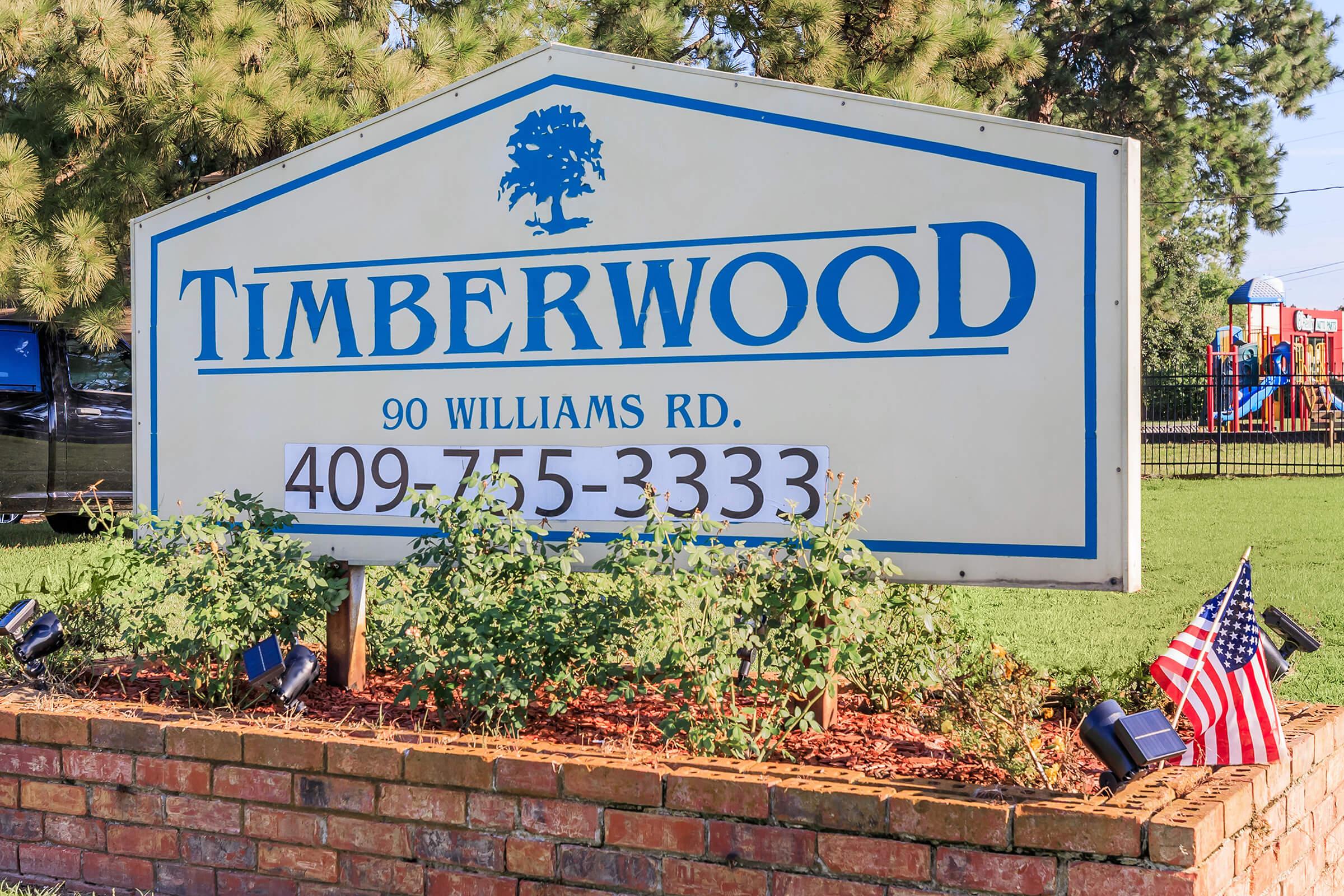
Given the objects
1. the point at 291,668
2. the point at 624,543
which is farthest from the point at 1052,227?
the point at 291,668

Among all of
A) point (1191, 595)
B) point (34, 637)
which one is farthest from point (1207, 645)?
point (1191, 595)

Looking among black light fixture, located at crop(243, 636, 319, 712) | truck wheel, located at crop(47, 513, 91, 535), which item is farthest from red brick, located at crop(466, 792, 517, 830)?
truck wheel, located at crop(47, 513, 91, 535)

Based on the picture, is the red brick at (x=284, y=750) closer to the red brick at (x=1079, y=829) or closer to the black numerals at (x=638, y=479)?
the black numerals at (x=638, y=479)

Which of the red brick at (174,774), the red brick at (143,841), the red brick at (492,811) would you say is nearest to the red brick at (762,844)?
the red brick at (492,811)

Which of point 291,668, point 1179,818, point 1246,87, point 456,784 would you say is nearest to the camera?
point 1179,818

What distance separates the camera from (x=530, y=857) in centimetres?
325

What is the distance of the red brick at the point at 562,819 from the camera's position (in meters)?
3.19

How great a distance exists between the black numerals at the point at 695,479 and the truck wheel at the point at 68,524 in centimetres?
1085

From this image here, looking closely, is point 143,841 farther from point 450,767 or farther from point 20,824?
point 450,767

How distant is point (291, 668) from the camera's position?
404cm

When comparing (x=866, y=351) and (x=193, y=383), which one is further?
(x=193, y=383)

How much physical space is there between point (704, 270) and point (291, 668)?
183 centimetres

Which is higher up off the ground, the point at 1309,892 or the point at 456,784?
the point at 456,784

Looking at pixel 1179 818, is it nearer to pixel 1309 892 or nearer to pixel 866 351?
pixel 1309 892
